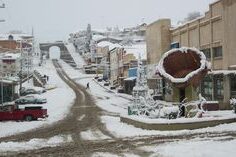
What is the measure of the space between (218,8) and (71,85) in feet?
199

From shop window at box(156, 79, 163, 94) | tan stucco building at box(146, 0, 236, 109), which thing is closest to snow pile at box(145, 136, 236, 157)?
tan stucco building at box(146, 0, 236, 109)

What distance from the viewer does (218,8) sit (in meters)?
45.6

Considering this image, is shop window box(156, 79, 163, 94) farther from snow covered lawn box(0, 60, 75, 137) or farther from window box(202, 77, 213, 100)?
window box(202, 77, 213, 100)

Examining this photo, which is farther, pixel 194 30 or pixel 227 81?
pixel 194 30

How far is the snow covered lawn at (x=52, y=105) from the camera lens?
121ft

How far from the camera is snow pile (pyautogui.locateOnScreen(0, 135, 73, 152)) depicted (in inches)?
940

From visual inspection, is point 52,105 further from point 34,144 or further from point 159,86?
point 34,144

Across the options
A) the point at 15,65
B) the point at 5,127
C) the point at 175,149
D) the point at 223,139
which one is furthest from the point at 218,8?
the point at 15,65

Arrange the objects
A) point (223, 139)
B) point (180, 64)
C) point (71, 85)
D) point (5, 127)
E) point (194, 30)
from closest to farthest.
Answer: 1. point (223, 139)
2. point (180, 64)
3. point (5, 127)
4. point (194, 30)
5. point (71, 85)

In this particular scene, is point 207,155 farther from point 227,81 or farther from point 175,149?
point 227,81

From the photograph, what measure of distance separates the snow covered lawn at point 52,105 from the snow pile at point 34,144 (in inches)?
212

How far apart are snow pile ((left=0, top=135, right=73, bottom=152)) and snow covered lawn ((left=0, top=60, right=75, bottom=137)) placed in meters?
5.38

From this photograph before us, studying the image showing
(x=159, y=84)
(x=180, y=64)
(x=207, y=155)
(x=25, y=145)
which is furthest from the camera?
(x=159, y=84)

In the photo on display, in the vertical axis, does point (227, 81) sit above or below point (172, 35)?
below
